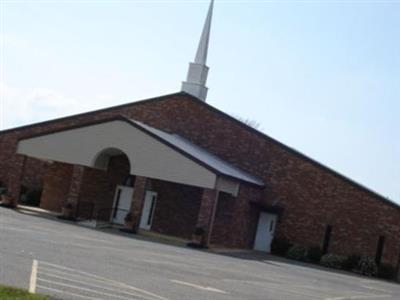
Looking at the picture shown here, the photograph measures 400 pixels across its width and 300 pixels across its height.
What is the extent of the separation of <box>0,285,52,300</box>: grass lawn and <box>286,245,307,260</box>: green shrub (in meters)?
27.5

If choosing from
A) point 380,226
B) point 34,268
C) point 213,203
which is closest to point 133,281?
point 34,268

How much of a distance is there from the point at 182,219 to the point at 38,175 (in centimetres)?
1080

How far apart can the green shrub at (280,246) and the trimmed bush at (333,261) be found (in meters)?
2.33

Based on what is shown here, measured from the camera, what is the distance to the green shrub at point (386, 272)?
35.7 metres

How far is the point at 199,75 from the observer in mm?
46906

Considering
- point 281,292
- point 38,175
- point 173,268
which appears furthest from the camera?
point 38,175

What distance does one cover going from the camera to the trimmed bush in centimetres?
3600

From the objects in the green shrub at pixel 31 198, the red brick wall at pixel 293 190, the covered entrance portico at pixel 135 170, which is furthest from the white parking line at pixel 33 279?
the green shrub at pixel 31 198

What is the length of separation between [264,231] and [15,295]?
29981 mm

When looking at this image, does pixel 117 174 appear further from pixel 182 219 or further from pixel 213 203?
pixel 213 203

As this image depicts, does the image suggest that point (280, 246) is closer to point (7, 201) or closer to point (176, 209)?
point (176, 209)

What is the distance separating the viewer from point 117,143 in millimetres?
36375

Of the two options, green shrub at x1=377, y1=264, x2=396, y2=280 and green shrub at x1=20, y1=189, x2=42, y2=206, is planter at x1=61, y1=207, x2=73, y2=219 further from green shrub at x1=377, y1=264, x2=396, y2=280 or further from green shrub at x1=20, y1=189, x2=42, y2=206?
green shrub at x1=377, y1=264, x2=396, y2=280

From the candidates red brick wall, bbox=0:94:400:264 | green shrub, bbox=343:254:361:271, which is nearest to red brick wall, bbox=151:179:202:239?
red brick wall, bbox=0:94:400:264
